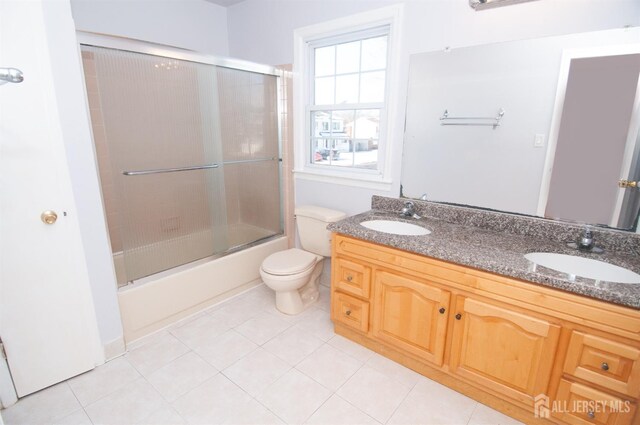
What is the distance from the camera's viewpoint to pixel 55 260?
163cm

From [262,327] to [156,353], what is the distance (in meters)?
0.66

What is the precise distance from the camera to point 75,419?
59.8 inches

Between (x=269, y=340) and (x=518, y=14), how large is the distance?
233cm

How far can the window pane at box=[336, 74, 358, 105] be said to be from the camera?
2432mm

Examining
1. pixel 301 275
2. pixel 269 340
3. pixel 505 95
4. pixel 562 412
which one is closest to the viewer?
pixel 562 412

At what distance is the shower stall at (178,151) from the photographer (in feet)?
6.27

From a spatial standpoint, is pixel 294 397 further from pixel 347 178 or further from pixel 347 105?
pixel 347 105

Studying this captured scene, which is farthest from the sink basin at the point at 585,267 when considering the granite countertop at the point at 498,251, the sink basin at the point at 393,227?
the sink basin at the point at 393,227

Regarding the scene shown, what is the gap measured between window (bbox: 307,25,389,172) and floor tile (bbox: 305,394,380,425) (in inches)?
59.9

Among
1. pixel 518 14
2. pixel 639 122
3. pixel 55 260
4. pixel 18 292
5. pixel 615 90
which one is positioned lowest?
pixel 18 292

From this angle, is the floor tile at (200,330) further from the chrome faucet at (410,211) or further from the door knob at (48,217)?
the chrome faucet at (410,211)

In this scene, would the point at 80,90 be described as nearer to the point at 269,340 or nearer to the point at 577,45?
the point at 269,340

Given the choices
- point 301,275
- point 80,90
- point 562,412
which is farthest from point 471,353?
point 80,90

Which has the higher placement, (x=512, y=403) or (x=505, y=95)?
(x=505, y=95)
